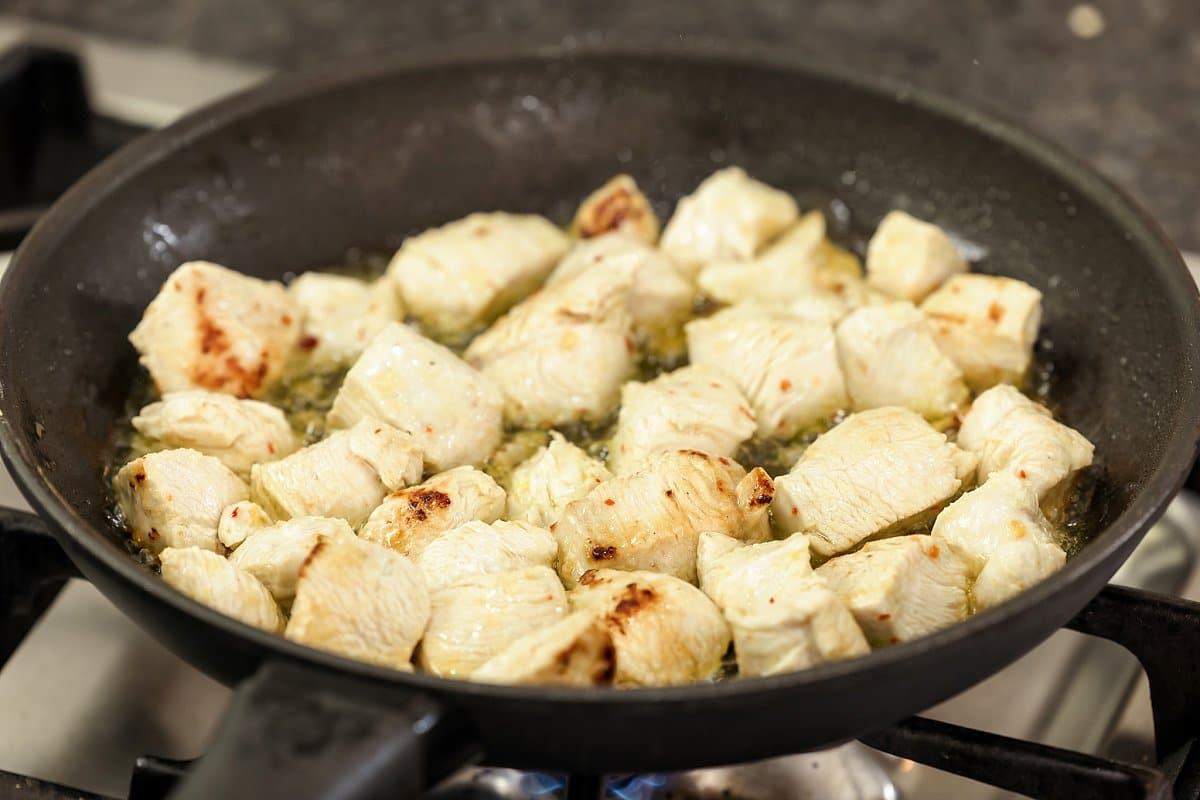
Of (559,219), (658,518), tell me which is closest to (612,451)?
(658,518)

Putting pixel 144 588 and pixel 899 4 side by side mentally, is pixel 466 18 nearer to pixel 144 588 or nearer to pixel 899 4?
pixel 899 4

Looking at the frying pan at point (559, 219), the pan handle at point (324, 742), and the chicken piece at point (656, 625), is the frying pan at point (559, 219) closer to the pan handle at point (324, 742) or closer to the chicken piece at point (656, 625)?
the pan handle at point (324, 742)

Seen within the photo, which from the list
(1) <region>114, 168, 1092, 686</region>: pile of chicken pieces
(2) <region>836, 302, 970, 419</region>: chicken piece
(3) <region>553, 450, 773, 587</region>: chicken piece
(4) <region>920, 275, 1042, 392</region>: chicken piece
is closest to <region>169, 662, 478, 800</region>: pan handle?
(1) <region>114, 168, 1092, 686</region>: pile of chicken pieces

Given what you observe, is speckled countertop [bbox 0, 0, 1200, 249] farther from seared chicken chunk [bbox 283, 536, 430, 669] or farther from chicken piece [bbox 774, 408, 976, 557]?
seared chicken chunk [bbox 283, 536, 430, 669]

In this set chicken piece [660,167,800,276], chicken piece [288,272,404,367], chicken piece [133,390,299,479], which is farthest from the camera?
chicken piece [660,167,800,276]

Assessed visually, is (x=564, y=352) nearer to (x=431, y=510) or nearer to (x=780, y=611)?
(x=431, y=510)

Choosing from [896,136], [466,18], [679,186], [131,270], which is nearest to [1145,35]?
[896,136]
